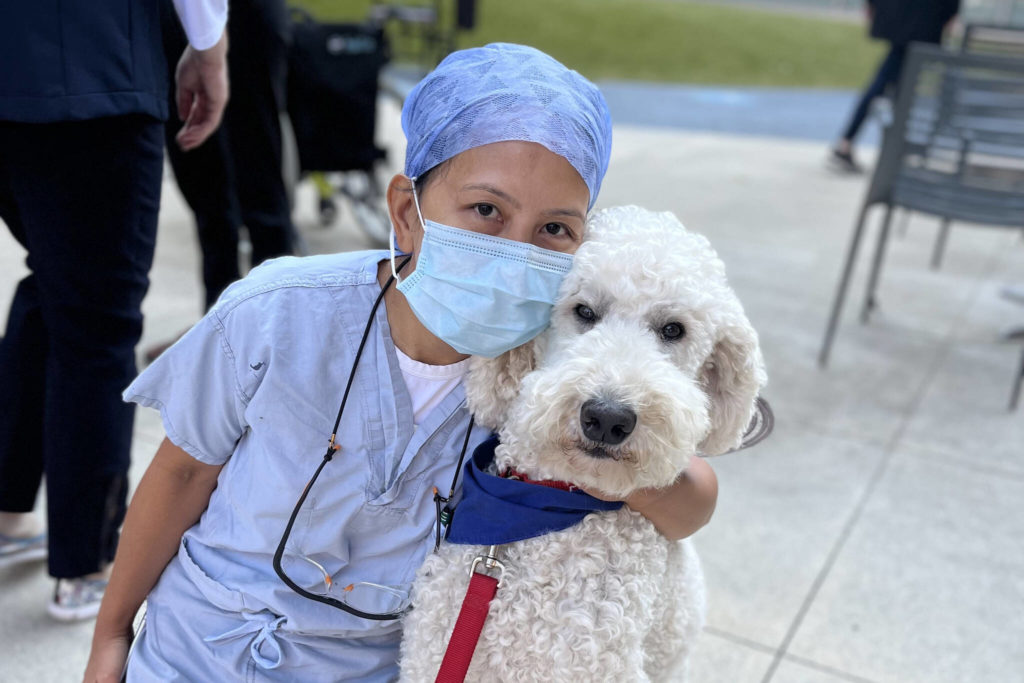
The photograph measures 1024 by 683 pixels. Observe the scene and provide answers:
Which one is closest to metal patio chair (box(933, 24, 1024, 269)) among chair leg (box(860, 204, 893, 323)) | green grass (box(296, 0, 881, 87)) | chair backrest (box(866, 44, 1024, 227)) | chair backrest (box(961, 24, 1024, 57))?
chair backrest (box(961, 24, 1024, 57))

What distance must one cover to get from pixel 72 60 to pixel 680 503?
5.02 feet

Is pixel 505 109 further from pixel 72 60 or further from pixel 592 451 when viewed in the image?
pixel 72 60

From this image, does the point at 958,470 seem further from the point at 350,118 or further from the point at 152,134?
the point at 350,118

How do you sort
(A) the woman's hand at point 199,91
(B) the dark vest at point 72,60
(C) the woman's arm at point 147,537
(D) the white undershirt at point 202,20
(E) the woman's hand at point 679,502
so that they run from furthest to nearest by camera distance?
1. (A) the woman's hand at point 199,91
2. (D) the white undershirt at point 202,20
3. (B) the dark vest at point 72,60
4. (C) the woman's arm at point 147,537
5. (E) the woman's hand at point 679,502

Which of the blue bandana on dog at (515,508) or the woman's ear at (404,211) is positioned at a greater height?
the woman's ear at (404,211)

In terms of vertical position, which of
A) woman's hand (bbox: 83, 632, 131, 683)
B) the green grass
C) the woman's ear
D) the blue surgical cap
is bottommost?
the green grass

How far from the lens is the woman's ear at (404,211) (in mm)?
1648

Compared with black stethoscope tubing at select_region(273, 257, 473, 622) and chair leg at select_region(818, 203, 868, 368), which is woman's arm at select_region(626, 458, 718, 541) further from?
chair leg at select_region(818, 203, 868, 368)

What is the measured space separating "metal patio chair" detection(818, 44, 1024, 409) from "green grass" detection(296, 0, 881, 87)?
11548 mm

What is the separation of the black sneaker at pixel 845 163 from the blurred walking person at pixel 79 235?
752 cm

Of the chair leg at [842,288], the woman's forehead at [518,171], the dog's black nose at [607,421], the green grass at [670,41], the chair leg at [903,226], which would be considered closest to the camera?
the dog's black nose at [607,421]

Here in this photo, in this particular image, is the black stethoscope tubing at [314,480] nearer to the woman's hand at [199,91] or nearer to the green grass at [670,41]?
the woman's hand at [199,91]

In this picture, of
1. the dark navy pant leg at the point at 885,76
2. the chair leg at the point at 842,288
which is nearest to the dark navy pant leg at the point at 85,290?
the chair leg at the point at 842,288

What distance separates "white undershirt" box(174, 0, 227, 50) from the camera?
224cm
